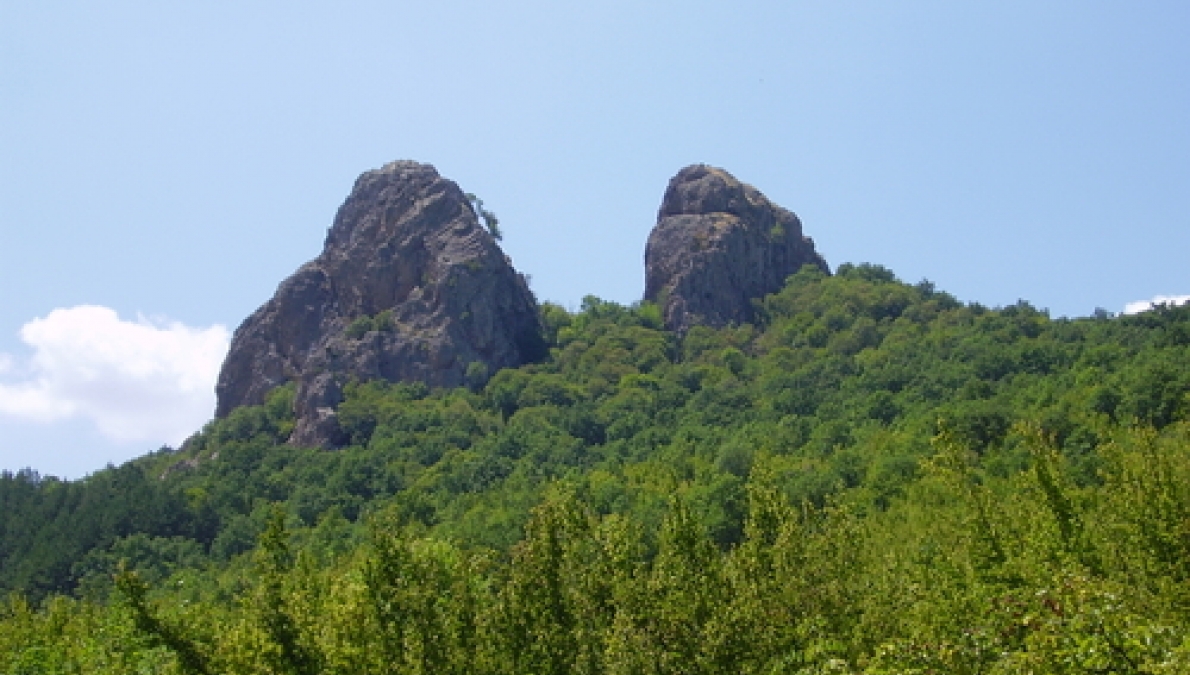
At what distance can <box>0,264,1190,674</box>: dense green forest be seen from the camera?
20.2 meters

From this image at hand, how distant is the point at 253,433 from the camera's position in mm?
115375

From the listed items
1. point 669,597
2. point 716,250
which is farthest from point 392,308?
point 669,597

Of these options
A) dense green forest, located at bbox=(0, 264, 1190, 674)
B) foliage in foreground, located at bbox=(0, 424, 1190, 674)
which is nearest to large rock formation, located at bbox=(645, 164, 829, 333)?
dense green forest, located at bbox=(0, 264, 1190, 674)

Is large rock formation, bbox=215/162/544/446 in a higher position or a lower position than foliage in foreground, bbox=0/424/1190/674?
higher

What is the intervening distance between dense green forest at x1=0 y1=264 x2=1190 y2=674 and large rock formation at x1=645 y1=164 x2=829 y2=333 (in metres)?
3.80

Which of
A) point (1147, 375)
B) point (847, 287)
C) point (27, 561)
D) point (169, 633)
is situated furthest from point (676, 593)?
point (847, 287)

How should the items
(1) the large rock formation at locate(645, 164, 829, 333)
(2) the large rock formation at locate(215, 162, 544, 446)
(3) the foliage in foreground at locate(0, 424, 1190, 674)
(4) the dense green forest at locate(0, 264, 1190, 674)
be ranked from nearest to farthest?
(3) the foliage in foreground at locate(0, 424, 1190, 674) < (4) the dense green forest at locate(0, 264, 1190, 674) < (2) the large rock formation at locate(215, 162, 544, 446) < (1) the large rock formation at locate(645, 164, 829, 333)

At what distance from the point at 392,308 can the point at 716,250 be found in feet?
127

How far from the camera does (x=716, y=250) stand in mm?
132750

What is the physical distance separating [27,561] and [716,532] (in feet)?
190

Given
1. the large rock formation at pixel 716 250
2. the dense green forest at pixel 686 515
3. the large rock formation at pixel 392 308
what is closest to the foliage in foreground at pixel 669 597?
the dense green forest at pixel 686 515

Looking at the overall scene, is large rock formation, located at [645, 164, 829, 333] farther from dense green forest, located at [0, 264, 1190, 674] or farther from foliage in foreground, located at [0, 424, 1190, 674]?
foliage in foreground, located at [0, 424, 1190, 674]

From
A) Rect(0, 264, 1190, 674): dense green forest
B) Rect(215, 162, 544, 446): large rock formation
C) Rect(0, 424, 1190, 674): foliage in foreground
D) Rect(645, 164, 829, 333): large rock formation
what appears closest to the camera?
Rect(0, 424, 1190, 674): foliage in foreground

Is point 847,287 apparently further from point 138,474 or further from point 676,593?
point 676,593
